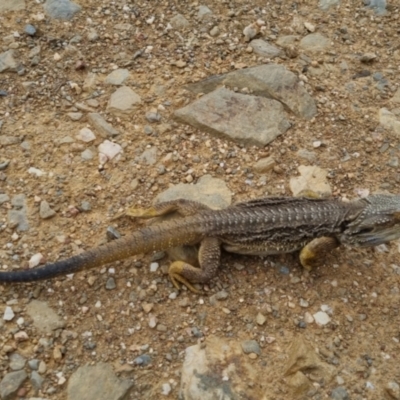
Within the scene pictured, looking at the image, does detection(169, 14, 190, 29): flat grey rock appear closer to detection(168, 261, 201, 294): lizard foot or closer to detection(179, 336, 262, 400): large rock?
detection(168, 261, 201, 294): lizard foot

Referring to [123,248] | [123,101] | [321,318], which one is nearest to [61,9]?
[123,101]

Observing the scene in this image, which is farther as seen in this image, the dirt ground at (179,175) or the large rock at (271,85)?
the large rock at (271,85)

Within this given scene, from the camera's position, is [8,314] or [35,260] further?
[35,260]

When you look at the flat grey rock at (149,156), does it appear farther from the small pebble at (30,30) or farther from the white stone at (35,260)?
the small pebble at (30,30)

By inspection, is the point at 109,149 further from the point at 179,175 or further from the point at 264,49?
the point at 264,49

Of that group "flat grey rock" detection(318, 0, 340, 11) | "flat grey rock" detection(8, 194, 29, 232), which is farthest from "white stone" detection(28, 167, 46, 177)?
"flat grey rock" detection(318, 0, 340, 11)

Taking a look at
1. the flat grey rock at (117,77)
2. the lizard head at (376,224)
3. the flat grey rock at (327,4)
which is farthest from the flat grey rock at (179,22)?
the lizard head at (376,224)

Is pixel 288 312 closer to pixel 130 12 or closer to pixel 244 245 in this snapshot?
pixel 244 245
